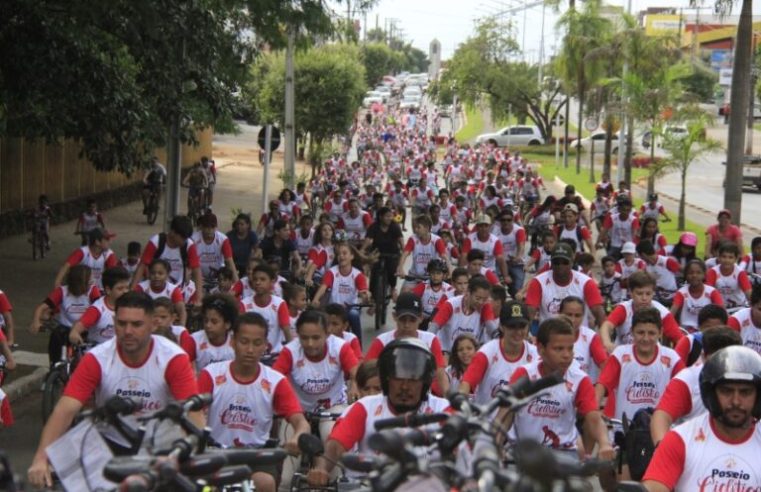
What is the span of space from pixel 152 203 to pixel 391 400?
1111 inches

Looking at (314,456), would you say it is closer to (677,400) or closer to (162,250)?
(677,400)

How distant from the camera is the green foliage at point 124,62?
1894 cm

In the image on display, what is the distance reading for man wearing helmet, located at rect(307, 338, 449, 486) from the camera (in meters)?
6.56

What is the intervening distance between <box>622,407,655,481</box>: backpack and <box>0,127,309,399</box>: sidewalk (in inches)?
306

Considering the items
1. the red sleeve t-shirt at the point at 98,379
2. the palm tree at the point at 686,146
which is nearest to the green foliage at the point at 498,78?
the palm tree at the point at 686,146

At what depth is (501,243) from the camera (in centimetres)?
1950

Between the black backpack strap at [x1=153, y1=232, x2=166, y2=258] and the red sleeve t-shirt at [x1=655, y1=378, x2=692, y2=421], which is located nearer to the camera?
the red sleeve t-shirt at [x1=655, y1=378, x2=692, y2=421]

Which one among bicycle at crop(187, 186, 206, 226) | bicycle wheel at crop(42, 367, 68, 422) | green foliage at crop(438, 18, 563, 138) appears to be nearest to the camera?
bicycle wheel at crop(42, 367, 68, 422)

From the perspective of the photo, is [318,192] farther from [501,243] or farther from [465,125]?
[465,125]

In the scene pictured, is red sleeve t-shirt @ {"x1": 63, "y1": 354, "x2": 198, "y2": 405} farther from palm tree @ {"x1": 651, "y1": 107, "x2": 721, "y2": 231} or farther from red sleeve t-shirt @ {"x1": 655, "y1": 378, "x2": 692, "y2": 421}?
palm tree @ {"x1": 651, "y1": 107, "x2": 721, "y2": 231}

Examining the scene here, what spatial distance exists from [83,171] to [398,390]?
1154 inches

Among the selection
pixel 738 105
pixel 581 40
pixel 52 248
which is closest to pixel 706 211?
pixel 581 40

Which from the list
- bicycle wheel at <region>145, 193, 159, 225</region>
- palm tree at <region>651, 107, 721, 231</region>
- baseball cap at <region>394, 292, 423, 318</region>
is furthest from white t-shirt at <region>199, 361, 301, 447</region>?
palm tree at <region>651, 107, 721, 231</region>

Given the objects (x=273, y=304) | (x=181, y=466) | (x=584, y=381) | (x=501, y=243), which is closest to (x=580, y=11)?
(x=501, y=243)
